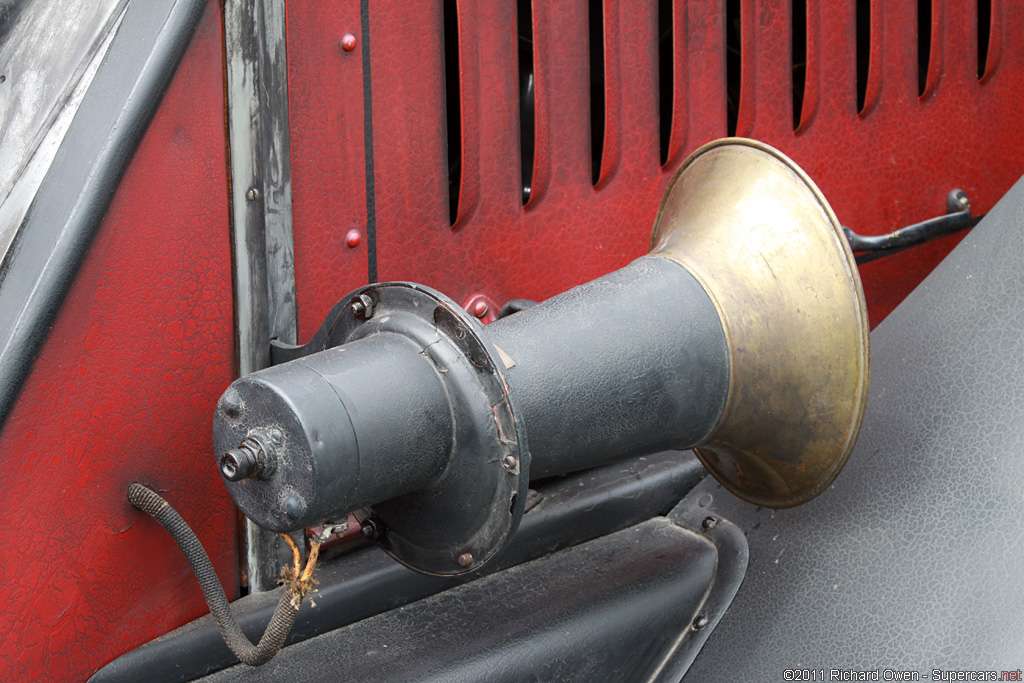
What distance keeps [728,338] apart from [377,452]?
42cm

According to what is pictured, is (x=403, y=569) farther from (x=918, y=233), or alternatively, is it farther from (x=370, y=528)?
(x=918, y=233)

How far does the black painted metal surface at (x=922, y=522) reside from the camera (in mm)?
975

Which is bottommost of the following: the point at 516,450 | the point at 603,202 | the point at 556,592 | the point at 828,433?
the point at 556,592

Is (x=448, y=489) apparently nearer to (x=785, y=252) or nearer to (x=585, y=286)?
(x=585, y=286)

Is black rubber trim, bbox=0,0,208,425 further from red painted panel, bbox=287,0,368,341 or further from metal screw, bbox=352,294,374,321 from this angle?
metal screw, bbox=352,294,374,321

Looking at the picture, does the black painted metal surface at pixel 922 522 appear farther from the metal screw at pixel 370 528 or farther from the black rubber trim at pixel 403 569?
the metal screw at pixel 370 528

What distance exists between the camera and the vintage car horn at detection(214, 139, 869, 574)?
77 cm

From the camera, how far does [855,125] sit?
4.70 ft

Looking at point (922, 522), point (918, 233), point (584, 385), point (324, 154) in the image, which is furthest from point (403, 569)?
point (918, 233)

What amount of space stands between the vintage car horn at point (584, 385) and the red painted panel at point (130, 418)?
0.39 ft

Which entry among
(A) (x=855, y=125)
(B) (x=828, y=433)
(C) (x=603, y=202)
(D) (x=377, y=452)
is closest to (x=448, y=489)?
(D) (x=377, y=452)

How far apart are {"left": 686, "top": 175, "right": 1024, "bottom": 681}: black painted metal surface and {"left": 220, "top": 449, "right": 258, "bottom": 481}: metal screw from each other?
0.63 m

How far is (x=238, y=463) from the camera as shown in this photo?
0.73 meters

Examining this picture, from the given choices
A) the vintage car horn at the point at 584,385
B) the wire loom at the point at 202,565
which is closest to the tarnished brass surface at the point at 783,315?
the vintage car horn at the point at 584,385
